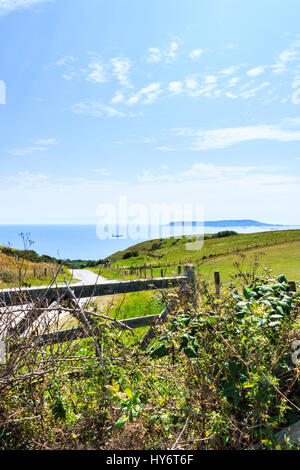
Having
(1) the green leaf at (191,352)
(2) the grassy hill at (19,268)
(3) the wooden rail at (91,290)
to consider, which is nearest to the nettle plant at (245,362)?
(1) the green leaf at (191,352)

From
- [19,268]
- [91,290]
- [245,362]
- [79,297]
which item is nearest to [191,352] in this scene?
[245,362]

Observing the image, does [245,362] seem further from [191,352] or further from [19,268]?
[19,268]

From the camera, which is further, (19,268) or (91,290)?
(91,290)

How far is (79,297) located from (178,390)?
4.46ft

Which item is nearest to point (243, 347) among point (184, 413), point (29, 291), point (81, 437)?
point (184, 413)

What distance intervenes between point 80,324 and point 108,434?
4.19ft

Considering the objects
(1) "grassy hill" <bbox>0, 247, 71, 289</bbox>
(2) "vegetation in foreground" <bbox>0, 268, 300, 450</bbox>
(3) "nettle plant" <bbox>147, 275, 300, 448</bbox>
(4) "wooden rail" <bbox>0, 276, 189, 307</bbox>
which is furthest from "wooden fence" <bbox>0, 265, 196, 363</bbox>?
(3) "nettle plant" <bbox>147, 275, 300, 448</bbox>

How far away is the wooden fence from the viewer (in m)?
3.38

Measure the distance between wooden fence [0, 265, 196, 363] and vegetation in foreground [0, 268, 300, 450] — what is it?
25 centimetres

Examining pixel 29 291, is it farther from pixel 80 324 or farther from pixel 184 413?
pixel 184 413

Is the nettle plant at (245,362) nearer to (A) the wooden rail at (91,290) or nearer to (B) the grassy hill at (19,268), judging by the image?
(A) the wooden rail at (91,290)

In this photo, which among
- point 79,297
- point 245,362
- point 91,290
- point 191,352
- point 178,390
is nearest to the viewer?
point 245,362

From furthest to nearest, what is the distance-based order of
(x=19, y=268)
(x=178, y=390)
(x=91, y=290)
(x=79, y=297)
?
(x=91, y=290)
(x=79, y=297)
(x=19, y=268)
(x=178, y=390)

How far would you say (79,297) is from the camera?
3.60m
